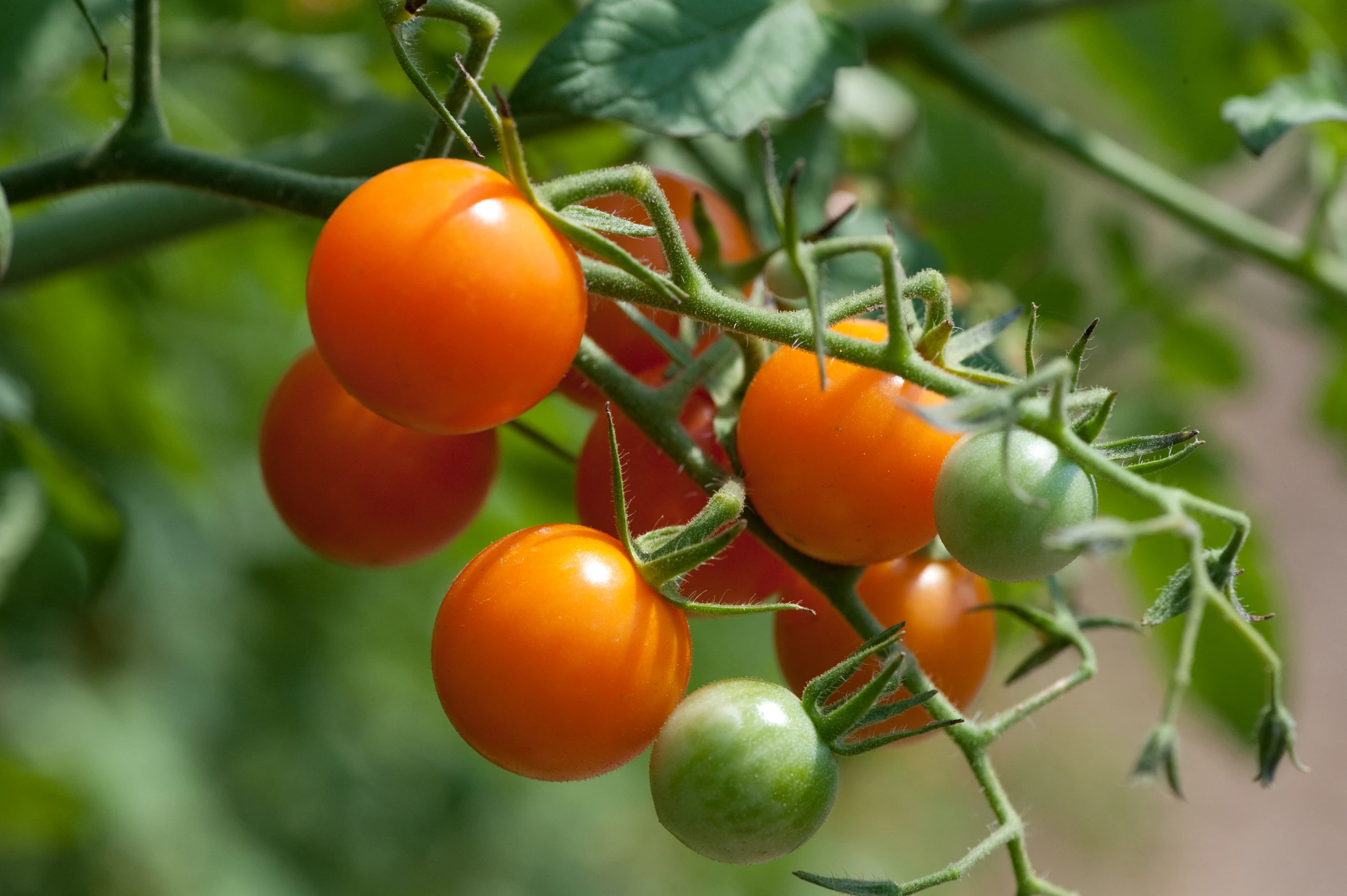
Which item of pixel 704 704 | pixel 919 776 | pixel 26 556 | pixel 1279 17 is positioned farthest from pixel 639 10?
pixel 919 776

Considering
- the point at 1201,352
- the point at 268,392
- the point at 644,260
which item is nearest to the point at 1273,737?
the point at 644,260

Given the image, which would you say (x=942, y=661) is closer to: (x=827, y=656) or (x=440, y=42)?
(x=827, y=656)

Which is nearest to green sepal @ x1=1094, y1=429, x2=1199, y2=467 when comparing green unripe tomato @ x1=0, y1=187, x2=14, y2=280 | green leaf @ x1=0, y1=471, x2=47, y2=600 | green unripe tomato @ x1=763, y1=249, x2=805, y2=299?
green unripe tomato @ x1=763, y1=249, x2=805, y2=299

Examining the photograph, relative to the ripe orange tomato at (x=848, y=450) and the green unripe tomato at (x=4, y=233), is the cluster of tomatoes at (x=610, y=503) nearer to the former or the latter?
the ripe orange tomato at (x=848, y=450)

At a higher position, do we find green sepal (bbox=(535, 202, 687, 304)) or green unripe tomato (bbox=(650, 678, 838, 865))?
green sepal (bbox=(535, 202, 687, 304))

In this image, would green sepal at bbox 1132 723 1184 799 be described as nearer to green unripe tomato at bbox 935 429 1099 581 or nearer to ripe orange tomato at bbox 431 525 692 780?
green unripe tomato at bbox 935 429 1099 581

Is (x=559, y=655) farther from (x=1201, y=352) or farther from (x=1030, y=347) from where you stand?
(x=1201, y=352)

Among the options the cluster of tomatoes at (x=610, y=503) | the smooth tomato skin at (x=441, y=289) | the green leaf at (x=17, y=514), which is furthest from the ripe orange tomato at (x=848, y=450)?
the green leaf at (x=17, y=514)
